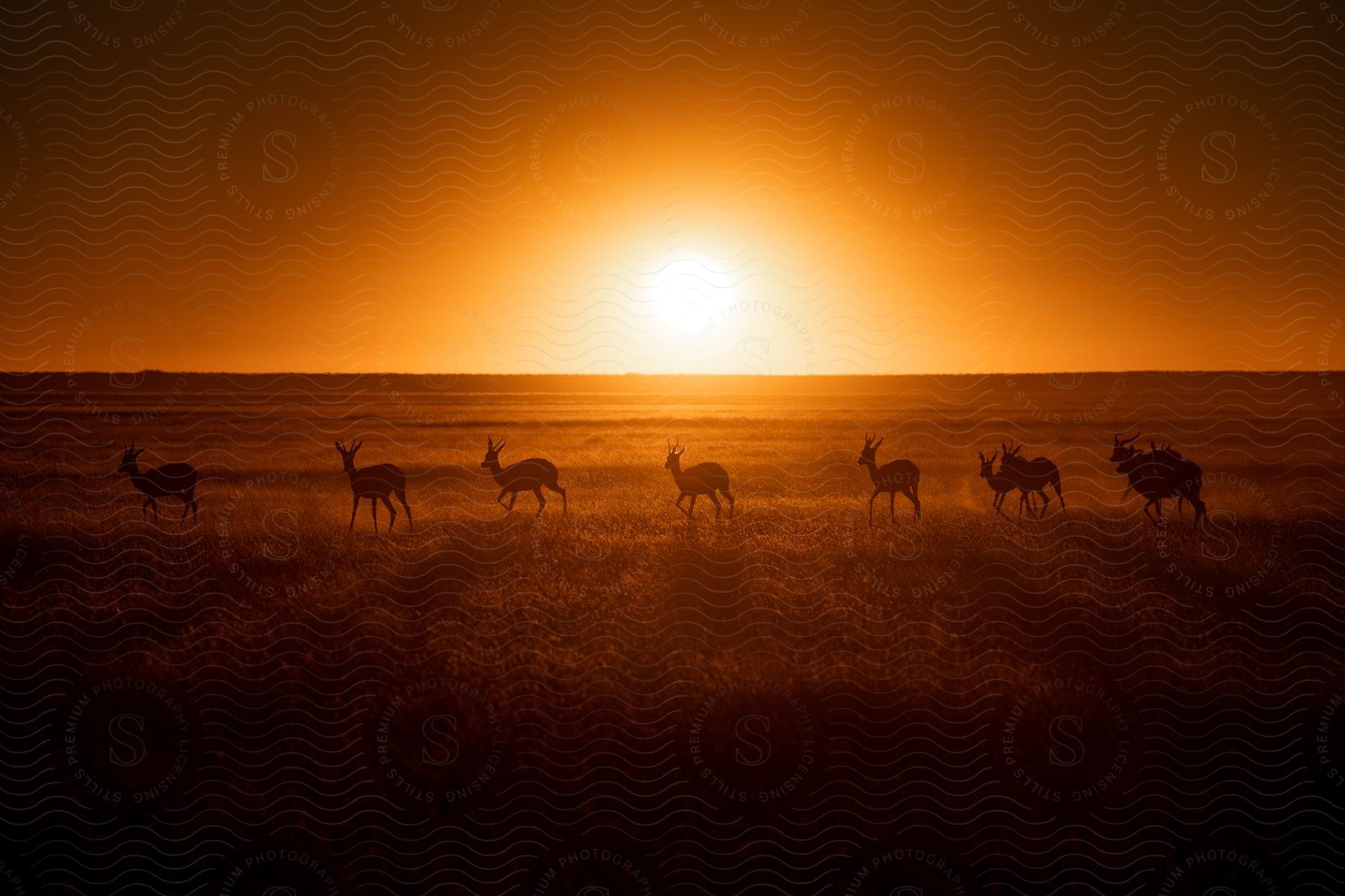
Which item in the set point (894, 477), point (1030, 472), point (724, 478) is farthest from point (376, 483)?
point (1030, 472)

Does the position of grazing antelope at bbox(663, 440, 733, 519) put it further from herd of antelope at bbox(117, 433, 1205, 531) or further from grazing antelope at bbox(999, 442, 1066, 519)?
grazing antelope at bbox(999, 442, 1066, 519)

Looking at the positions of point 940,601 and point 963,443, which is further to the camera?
point 963,443

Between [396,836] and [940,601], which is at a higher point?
[940,601]

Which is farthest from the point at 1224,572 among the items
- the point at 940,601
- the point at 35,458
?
the point at 35,458

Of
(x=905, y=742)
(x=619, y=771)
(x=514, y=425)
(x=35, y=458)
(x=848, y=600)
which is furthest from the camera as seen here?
(x=514, y=425)

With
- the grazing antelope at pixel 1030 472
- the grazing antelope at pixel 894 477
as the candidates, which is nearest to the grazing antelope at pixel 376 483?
the grazing antelope at pixel 894 477

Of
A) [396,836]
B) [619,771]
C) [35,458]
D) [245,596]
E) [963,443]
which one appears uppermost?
[963,443]

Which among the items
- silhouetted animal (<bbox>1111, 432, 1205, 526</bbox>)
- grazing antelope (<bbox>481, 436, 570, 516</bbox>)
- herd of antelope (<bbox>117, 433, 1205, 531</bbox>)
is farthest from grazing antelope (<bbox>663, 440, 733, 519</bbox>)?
silhouetted animal (<bbox>1111, 432, 1205, 526</bbox>)

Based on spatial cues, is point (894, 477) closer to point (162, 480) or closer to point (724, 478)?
point (724, 478)

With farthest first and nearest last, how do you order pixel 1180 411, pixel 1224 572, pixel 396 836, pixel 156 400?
pixel 156 400 → pixel 1180 411 → pixel 1224 572 → pixel 396 836

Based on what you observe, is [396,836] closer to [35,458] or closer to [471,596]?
[471,596]

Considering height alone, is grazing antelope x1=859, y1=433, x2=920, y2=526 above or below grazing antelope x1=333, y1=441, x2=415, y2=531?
above

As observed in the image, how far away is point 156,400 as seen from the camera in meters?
61.5

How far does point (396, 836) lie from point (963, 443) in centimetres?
3382
